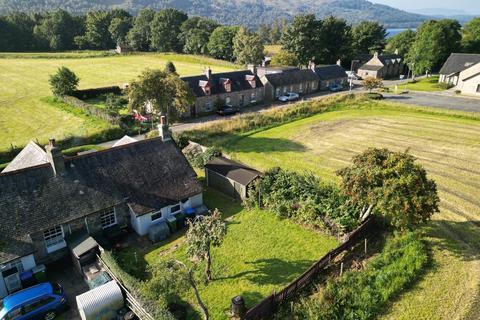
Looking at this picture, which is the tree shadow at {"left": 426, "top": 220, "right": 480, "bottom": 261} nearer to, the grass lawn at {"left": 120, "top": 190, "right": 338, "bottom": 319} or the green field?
the grass lawn at {"left": 120, "top": 190, "right": 338, "bottom": 319}

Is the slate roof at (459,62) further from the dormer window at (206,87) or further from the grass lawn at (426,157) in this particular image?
the dormer window at (206,87)

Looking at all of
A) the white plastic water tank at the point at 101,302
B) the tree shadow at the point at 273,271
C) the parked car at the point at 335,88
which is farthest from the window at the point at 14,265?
the parked car at the point at 335,88

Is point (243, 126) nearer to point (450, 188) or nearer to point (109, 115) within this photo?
point (109, 115)

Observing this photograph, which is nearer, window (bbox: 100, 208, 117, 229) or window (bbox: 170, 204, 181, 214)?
window (bbox: 100, 208, 117, 229)

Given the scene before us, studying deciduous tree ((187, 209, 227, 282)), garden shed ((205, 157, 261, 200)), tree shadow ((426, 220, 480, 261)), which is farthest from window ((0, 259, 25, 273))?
tree shadow ((426, 220, 480, 261))

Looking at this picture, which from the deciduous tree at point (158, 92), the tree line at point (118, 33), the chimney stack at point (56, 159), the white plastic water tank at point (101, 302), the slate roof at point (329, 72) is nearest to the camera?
the white plastic water tank at point (101, 302)

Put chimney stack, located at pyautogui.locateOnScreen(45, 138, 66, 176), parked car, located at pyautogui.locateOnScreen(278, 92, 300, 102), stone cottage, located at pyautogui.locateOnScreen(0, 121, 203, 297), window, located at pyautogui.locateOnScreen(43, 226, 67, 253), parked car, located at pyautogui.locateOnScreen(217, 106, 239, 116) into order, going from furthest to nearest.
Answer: parked car, located at pyautogui.locateOnScreen(278, 92, 300, 102) → parked car, located at pyautogui.locateOnScreen(217, 106, 239, 116) → chimney stack, located at pyautogui.locateOnScreen(45, 138, 66, 176) → window, located at pyautogui.locateOnScreen(43, 226, 67, 253) → stone cottage, located at pyautogui.locateOnScreen(0, 121, 203, 297)

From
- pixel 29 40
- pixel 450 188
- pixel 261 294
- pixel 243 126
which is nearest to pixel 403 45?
pixel 243 126
